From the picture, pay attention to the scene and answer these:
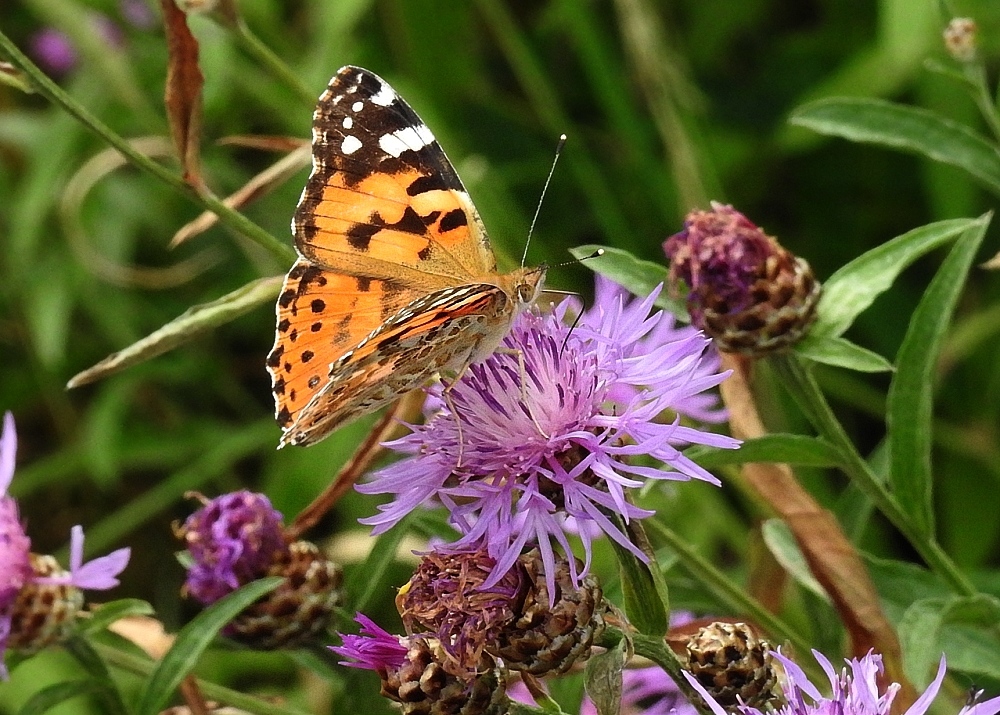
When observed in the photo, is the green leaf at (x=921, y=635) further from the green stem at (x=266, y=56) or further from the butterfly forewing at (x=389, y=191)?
the green stem at (x=266, y=56)

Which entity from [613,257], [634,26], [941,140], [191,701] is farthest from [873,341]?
[191,701]

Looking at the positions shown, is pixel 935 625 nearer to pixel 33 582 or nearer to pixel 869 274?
pixel 869 274

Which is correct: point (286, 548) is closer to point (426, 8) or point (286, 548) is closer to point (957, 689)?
point (957, 689)

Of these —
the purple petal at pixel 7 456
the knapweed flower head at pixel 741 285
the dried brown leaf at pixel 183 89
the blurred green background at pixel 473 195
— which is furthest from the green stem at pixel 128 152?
the blurred green background at pixel 473 195

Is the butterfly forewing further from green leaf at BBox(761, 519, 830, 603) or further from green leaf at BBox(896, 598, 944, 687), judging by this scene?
green leaf at BBox(896, 598, 944, 687)

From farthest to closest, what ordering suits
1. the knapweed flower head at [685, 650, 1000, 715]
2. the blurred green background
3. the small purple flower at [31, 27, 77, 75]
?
1. the small purple flower at [31, 27, 77, 75]
2. the blurred green background
3. the knapweed flower head at [685, 650, 1000, 715]

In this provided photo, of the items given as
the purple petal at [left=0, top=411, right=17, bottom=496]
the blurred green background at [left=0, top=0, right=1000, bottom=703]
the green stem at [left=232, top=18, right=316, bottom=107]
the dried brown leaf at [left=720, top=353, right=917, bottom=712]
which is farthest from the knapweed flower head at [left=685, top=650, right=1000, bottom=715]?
the blurred green background at [left=0, top=0, right=1000, bottom=703]
